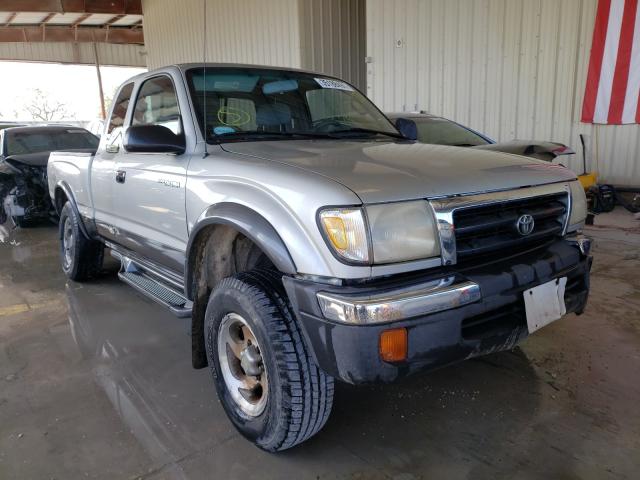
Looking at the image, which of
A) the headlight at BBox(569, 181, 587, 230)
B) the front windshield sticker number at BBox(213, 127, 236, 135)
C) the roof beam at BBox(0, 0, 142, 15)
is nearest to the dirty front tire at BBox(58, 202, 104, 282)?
the front windshield sticker number at BBox(213, 127, 236, 135)

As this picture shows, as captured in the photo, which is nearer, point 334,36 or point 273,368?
point 273,368

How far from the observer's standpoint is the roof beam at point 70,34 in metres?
18.7

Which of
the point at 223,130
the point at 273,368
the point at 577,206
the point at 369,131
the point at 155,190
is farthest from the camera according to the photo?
the point at 369,131

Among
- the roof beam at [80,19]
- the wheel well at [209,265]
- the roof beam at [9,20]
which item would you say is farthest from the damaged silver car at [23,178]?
the roof beam at [9,20]

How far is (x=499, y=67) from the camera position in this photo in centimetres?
782

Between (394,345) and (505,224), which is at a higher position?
(505,224)

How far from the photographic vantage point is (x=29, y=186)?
7723 millimetres

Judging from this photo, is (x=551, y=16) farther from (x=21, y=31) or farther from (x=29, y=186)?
(x=21, y=31)

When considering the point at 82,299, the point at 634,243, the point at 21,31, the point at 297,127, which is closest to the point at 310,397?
the point at 297,127

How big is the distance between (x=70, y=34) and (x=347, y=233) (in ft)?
69.8

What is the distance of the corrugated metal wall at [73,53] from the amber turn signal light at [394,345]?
2135 cm

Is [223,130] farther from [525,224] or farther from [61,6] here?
[61,6]

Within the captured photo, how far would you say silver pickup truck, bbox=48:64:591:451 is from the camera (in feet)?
6.19

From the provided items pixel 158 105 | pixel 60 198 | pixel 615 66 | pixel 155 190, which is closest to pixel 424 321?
pixel 155 190
